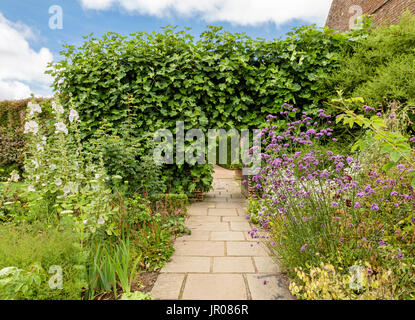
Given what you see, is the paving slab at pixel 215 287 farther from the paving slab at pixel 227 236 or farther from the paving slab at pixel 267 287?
the paving slab at pixel 227 236

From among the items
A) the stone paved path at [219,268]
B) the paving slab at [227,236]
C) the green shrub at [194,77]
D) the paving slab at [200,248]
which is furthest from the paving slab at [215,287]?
the green shrub at [194,77]

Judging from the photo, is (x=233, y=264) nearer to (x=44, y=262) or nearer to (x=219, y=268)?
(x=219, y=268)

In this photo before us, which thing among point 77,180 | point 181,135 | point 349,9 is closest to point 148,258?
point 77,180

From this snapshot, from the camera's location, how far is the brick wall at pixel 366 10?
7.67 meters

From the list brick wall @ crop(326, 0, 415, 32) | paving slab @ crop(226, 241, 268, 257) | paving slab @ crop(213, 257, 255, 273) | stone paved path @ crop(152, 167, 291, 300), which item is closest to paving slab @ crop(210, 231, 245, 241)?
stone paved path @ crop(152, 167, 291, 300)

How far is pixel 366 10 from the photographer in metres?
9.77

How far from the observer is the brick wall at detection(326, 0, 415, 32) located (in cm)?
767

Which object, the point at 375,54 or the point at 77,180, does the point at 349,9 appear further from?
the point at 77,180

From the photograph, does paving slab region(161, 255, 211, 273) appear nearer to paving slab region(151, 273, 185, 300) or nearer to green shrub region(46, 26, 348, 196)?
paving slab region(151, 273, 185, 300)

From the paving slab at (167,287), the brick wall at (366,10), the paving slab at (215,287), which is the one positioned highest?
the brick wall at (366,10)

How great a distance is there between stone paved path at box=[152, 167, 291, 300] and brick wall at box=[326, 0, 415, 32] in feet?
18.4

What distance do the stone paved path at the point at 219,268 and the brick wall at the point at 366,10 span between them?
18.4ft

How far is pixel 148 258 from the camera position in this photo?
A: 2.75m
